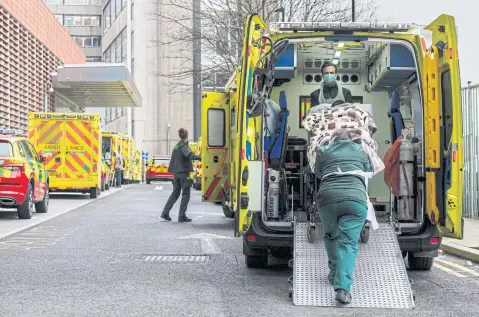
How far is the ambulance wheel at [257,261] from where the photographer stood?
9.47 meters

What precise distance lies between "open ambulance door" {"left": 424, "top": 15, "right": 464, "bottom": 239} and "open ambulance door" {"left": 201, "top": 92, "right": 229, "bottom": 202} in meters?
5.58

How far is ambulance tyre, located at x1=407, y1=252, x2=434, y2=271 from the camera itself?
9688mm

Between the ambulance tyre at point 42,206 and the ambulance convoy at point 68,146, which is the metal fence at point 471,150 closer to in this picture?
the ambulance tyre at point 42,206

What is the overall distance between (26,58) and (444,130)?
75.8 feet

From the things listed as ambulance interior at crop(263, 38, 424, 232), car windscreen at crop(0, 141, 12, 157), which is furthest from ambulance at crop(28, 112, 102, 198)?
ambulance interior at crop(263, 38, 424, 232)

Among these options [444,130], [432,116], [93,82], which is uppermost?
[93,82]

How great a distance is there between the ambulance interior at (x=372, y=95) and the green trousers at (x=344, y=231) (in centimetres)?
140

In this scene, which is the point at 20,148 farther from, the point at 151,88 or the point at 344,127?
the point at 151,88

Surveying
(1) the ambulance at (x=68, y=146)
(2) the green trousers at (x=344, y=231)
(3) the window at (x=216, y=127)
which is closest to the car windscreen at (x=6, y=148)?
(3) the window at (x=216, y=127)

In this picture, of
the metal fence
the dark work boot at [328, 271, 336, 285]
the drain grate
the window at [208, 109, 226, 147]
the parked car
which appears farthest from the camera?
the metal fence

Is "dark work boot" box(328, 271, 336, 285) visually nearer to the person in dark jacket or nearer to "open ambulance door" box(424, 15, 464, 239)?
"open ambulance door" box(424, 15, 464, 239)

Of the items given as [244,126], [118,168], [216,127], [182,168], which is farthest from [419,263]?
[118,168]

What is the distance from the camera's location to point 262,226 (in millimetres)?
8664

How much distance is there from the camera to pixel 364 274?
7.77 meters
